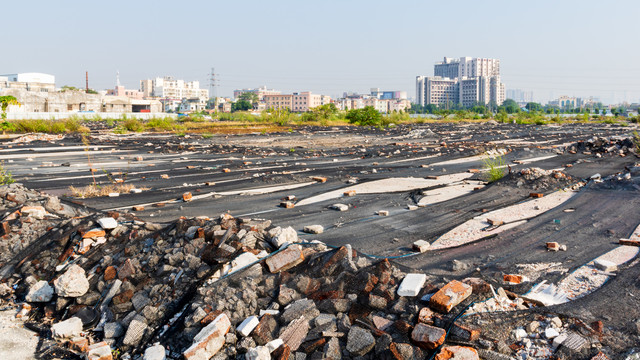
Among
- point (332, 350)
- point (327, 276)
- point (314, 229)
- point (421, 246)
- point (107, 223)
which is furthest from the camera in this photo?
point (314, 229)

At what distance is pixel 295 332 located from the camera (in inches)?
145

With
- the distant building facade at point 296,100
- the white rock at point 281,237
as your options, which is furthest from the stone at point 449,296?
the distant building facade at point 296,100

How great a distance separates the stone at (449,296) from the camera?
3.67m

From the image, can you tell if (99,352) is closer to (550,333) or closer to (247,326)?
(247,326)

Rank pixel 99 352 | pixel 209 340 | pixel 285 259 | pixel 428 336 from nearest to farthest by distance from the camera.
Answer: pixel 428 336 → pixel 209 340 → pixel 99 352 → pixel 285 259

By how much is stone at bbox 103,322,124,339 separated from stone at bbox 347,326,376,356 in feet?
7.07

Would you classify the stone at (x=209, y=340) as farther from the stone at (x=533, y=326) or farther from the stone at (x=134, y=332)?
the stone at (x=533, y=326)

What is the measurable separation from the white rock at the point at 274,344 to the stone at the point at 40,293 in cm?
277

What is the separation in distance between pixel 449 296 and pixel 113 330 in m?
3.01

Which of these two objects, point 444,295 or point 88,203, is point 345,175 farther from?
point 444,295

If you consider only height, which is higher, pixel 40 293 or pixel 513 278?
pixel 513 278

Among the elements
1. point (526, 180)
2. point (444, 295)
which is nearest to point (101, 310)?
point (444, 295)

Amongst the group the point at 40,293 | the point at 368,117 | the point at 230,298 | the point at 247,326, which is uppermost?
the point at 368,117

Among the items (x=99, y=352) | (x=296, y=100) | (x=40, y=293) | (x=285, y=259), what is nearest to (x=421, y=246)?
(x=285, y=259)
